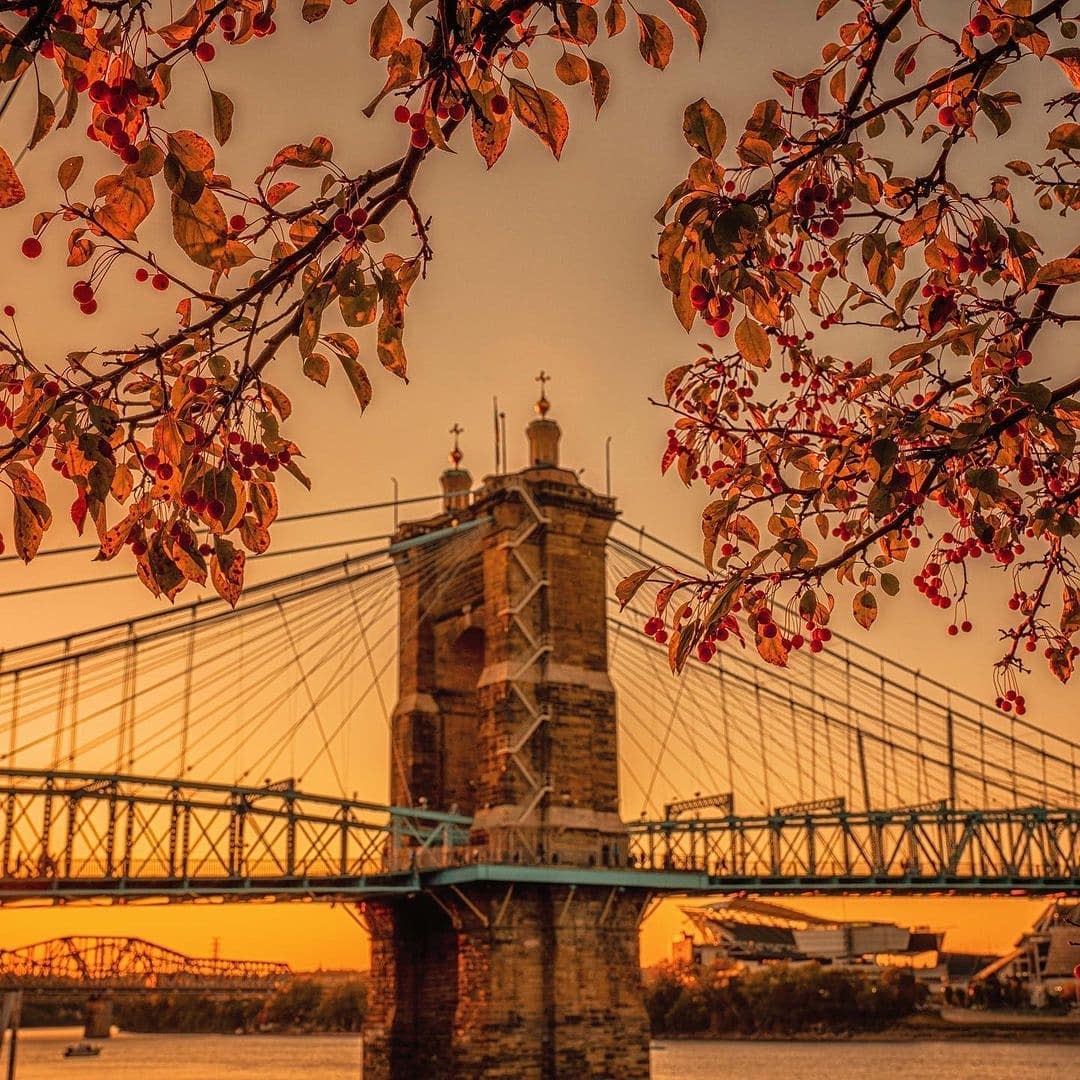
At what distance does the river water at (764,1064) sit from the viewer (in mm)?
85438

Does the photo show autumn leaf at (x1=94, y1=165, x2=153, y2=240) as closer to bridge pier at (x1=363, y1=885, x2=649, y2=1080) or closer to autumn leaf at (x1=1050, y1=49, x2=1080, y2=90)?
Result: autumn leaf at (x1=1050, y1=49, x2=1080, y2=90)

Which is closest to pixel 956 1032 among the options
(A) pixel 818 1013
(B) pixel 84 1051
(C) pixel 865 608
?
(A) pixel 818 1013

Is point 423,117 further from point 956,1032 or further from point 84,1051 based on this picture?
point 84,1051

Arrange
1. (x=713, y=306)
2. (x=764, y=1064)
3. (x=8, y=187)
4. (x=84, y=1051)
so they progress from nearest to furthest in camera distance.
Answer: (x=8, y=187) < (x=713, y=306) < (x=764, y=1064) < (x=84, y=1051)

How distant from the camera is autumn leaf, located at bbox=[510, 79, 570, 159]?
4125mm

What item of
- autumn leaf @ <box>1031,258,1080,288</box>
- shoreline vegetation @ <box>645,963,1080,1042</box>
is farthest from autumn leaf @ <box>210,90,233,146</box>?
shoreline vegetation @ <box>645,963,1080,1042</box>

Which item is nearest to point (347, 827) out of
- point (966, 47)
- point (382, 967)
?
point (382, 967)

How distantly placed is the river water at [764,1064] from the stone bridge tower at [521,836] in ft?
169

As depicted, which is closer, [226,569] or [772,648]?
[226,569]

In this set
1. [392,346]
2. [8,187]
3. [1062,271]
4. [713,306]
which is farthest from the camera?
[1062,271]

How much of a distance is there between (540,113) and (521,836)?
29.8 m

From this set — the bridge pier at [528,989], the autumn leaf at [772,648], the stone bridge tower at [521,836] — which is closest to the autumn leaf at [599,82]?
the autumn leaf at [772,648]

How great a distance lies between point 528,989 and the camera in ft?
104

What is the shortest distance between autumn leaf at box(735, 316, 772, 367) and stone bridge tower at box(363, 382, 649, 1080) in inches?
1106
